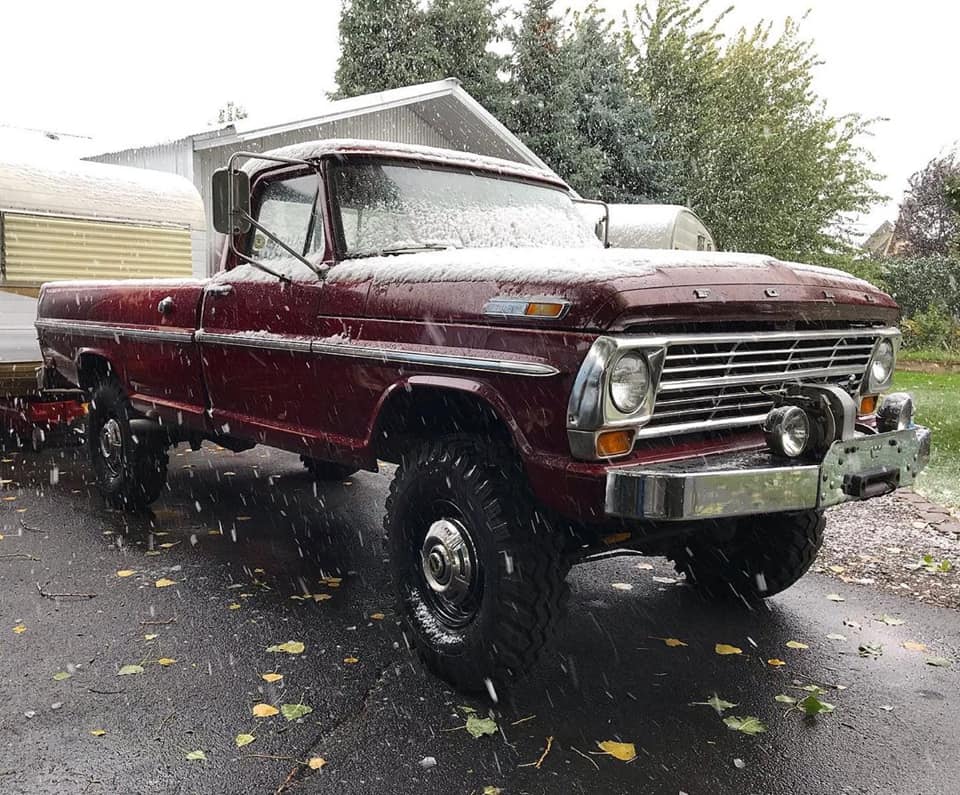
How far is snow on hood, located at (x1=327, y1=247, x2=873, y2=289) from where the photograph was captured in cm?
307

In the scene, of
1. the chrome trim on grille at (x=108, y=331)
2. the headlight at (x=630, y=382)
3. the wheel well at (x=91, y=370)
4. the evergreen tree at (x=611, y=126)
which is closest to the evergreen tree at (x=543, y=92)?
the evergreen tree at (x=611, y=126)

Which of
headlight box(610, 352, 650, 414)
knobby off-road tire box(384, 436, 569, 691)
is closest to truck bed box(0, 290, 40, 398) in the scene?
knobby off-road tire box(384, 436, 569, 691)

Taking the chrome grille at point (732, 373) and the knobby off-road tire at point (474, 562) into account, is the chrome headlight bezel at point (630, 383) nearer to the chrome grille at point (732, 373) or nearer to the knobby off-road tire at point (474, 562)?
the chrome grille at point (732, 373)

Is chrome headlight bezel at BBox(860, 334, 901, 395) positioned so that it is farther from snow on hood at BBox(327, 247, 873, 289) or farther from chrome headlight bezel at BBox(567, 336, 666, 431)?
chrome headlight bezel at BBox(567, 336, 666, 431)

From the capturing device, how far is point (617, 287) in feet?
9.51

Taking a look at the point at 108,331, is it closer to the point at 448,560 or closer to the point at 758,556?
the point at 448,560

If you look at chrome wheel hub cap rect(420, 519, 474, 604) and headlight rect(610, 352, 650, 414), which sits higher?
headlight rect(610, 352, 650, 414)

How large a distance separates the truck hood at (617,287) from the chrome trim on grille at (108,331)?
1.74 meters

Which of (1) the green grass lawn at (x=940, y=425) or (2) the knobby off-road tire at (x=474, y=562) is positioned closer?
(2) the knobby off-road tire at (x=474, y=562)

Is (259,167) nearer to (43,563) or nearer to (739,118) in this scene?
(43,563)

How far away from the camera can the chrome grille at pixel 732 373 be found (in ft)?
10.2

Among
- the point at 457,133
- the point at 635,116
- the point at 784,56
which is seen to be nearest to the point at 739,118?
the point at 784,56

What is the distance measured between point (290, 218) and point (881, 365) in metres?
2.97

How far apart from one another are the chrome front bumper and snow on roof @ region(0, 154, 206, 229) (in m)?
7.47
